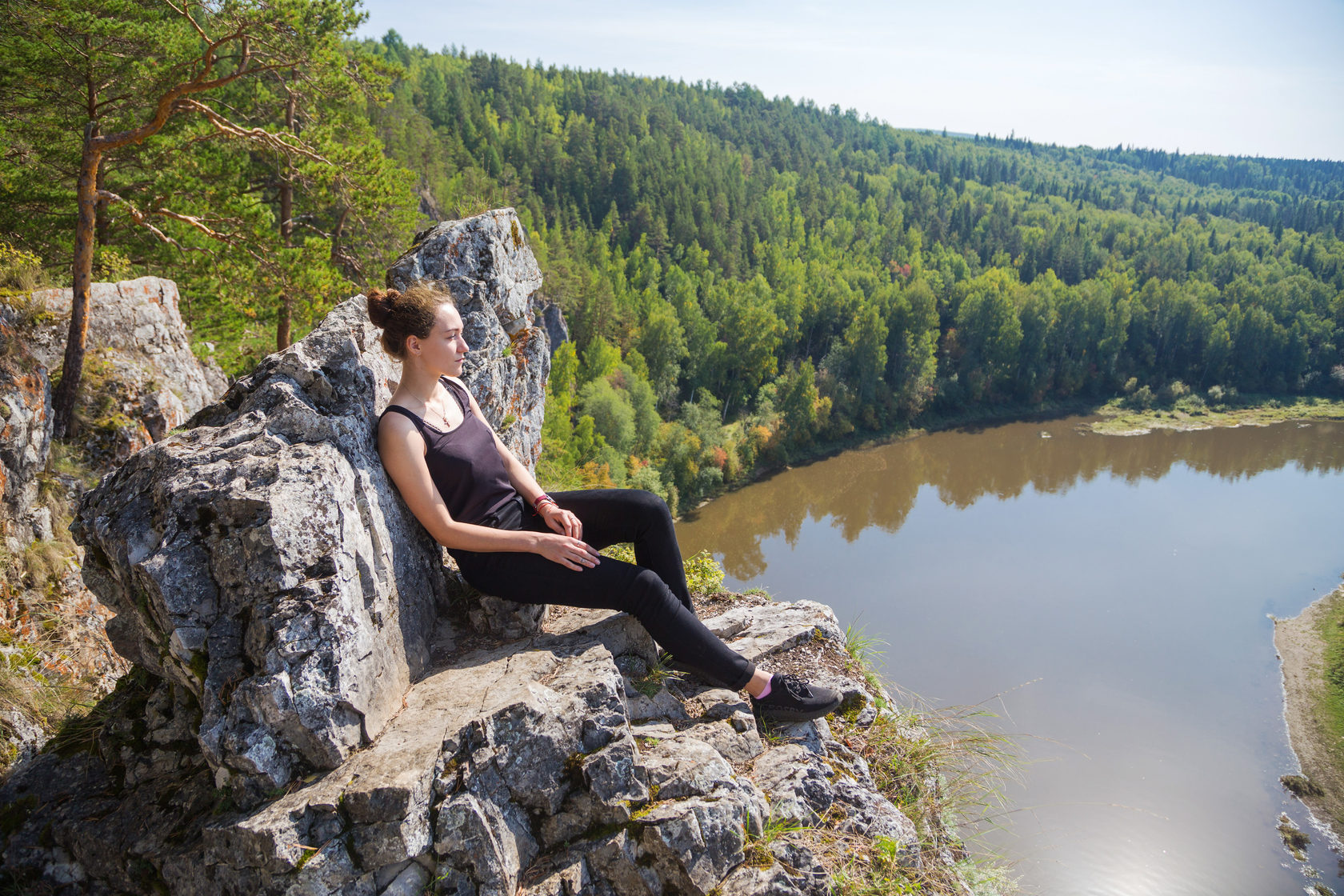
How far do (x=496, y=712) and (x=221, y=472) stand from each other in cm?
143

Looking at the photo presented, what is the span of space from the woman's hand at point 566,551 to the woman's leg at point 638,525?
1.39 feet

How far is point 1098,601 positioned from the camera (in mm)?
24312

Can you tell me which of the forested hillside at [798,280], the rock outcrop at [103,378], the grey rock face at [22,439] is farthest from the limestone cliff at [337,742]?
the forested hillside at [798,280]

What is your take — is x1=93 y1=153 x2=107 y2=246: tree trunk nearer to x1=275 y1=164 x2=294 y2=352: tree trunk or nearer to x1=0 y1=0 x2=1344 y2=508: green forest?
x1=0 y1=0 x2=1344 y2=508: green forest

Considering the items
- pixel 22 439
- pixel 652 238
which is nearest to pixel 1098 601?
pixel 22 439

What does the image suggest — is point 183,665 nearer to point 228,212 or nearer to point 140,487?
point 140,487

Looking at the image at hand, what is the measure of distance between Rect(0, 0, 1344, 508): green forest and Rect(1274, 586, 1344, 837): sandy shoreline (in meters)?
19.6

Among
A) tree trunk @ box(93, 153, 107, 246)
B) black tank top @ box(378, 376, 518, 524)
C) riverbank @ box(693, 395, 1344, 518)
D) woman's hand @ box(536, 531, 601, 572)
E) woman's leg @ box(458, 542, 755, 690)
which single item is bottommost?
riverbank @ box(693, 395, 1344, 518)

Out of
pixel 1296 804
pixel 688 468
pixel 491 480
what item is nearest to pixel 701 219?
pixel 688 468

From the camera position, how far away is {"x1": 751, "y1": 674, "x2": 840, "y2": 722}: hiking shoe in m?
3.47

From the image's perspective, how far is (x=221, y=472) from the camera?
2.82 metres

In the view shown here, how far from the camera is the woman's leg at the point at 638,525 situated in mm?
3709

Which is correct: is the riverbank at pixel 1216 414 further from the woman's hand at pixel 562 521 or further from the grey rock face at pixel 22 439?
the grey rock face at pixel 22 439

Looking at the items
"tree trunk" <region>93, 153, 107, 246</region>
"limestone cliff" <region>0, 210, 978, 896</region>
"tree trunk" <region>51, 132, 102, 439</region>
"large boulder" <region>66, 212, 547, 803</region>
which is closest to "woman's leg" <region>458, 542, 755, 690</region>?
"limestone cliff" <region>0, 210, 978, 896</region>
